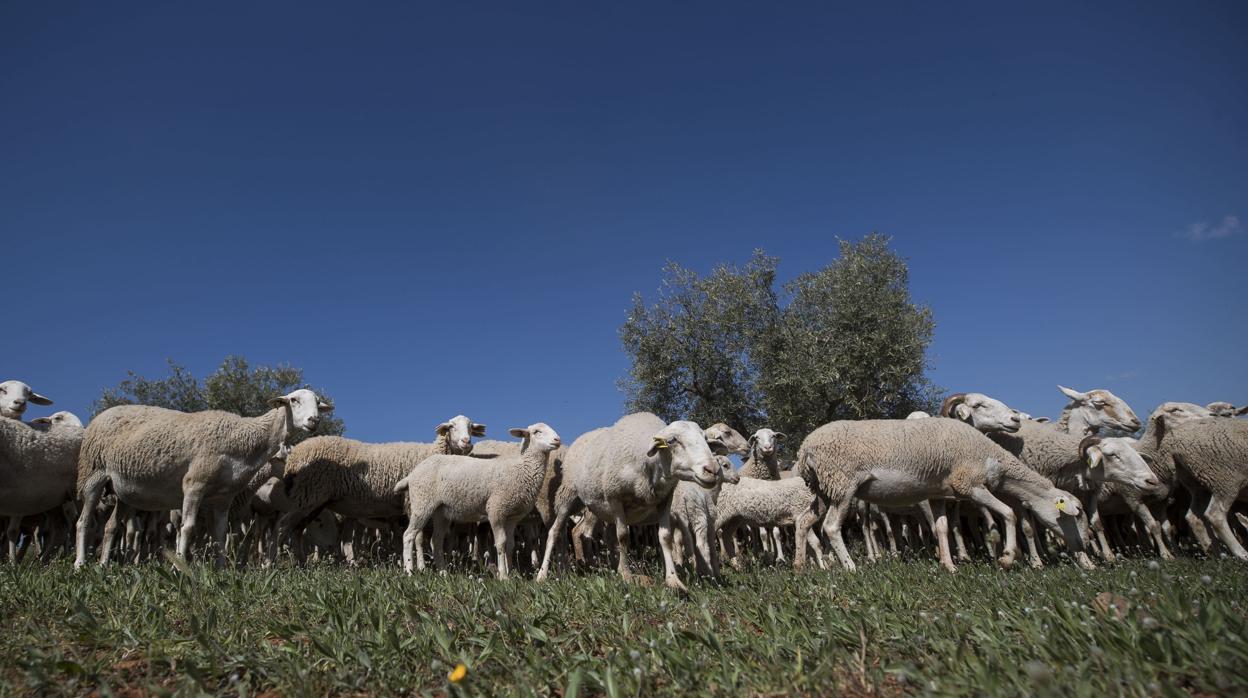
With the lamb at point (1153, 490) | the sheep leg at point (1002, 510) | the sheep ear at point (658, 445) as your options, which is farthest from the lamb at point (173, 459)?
the lamb at point (1153, 490)

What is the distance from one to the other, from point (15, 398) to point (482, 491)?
9.12m

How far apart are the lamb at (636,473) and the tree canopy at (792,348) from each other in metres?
15.1

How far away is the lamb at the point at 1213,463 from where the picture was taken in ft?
34.4

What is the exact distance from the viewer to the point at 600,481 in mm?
8578

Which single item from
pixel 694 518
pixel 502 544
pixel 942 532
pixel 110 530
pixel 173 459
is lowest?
pixel 942 532

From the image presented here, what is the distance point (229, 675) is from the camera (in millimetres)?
3482

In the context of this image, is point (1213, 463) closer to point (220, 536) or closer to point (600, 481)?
point (600, 481)

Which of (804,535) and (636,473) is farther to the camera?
(804,535)

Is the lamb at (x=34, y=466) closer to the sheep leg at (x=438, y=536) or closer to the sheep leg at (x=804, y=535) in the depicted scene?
the sheep leg at (x=438, y=536)

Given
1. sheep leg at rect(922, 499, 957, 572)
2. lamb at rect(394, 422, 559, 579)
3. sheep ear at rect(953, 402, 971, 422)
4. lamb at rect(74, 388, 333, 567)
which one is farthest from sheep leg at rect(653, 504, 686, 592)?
sheep ear at rect(953, 402, 971, 422)

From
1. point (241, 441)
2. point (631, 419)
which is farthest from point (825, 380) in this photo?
point (241, 441)

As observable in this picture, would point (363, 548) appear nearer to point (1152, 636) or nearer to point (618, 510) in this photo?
point (618, 510)

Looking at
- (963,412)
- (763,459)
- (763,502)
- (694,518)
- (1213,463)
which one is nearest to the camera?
(694,518)

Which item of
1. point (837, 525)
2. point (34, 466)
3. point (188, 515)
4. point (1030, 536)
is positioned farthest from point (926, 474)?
point (34, 466)
